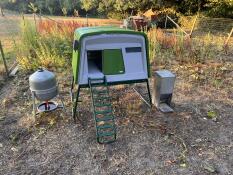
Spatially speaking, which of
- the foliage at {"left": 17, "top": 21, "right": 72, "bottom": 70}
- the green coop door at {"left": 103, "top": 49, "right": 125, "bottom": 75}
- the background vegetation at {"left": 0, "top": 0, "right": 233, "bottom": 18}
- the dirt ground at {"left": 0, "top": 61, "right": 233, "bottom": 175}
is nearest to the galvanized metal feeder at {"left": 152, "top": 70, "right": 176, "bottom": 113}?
the dirt ground at {"left": 0, "top": 61, "right": 233, "bottom": 175}

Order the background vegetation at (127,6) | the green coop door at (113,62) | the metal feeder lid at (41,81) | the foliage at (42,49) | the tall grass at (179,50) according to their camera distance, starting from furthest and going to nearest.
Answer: the background vegetation at (127,6)
the tall grass at (179,50)
the foliage at (42,49)
the green coop door at (113,62)
the metal feeder lid at (41,81)

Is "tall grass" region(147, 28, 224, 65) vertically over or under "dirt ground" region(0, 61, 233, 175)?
over

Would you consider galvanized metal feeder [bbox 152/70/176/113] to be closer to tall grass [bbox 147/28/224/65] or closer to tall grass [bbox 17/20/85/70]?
tall grass [bbox 147/28/224/65]

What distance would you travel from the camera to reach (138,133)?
5094 mm

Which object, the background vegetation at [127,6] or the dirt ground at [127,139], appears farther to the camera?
the background vegetation at [127,6]

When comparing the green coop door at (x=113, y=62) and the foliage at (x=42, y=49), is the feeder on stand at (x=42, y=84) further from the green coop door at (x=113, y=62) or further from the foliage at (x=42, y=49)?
the foliage at (x=42, y=49)

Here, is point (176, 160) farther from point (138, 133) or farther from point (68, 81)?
point (68, 81)

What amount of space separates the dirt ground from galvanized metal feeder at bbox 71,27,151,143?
1.16 ft

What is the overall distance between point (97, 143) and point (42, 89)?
4.68ft

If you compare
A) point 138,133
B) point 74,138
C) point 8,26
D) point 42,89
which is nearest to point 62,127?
point 74,138

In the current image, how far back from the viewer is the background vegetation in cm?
1742

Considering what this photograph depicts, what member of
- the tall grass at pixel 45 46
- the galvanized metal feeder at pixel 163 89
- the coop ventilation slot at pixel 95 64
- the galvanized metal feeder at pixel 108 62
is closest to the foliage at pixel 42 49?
the tall grass at pixel 45 46

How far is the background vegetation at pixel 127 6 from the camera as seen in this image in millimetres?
17422

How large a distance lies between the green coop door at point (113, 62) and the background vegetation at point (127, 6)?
1069 centimetres
